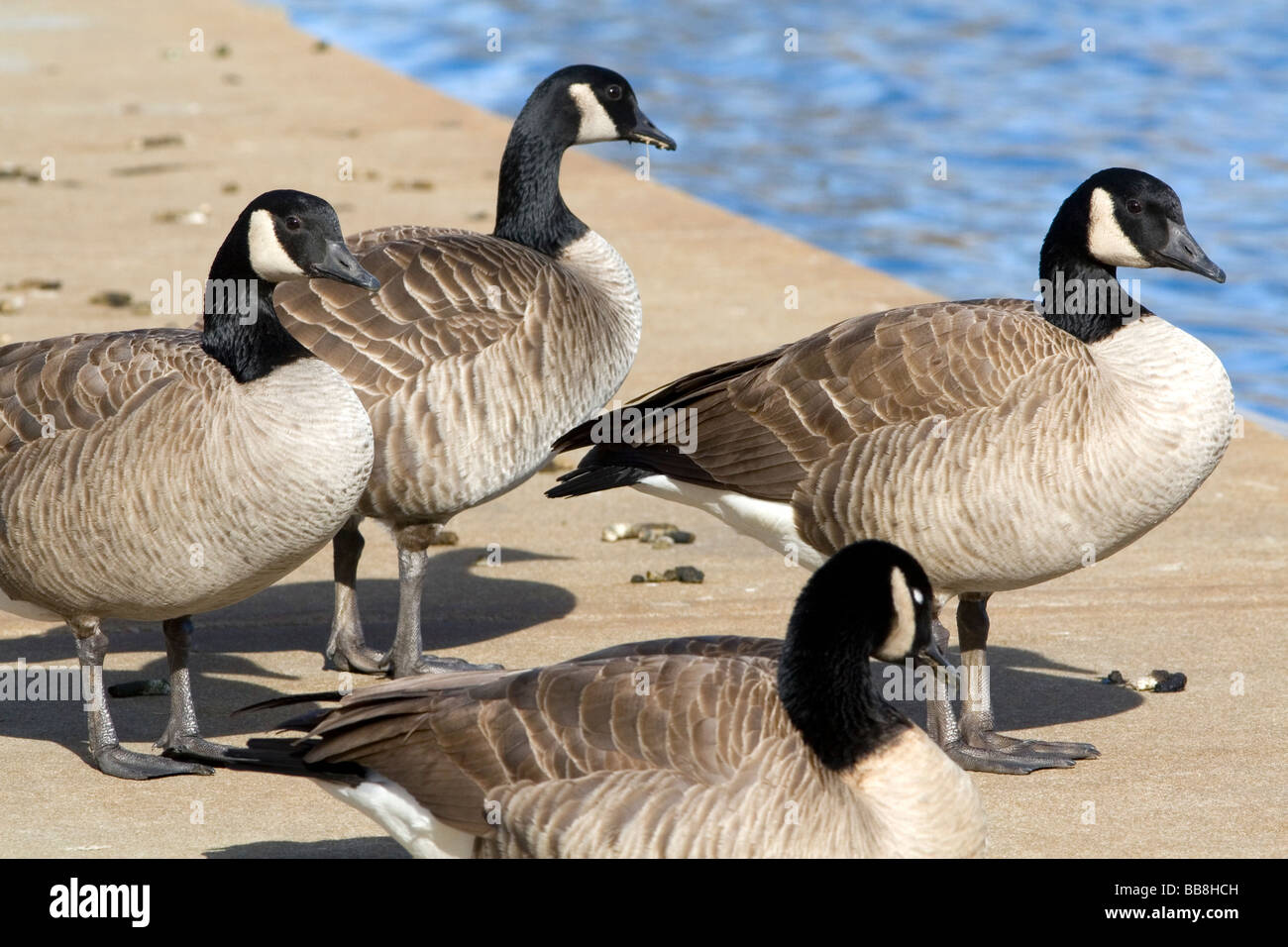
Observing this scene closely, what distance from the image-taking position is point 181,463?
580cm

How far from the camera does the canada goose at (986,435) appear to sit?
19.8ft

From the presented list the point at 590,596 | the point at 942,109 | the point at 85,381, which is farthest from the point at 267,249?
the point at 942,109

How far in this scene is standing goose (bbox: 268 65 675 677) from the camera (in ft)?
22.8

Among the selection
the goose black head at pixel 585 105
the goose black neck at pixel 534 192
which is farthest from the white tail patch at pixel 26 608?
the goose black head at pixel 585 105

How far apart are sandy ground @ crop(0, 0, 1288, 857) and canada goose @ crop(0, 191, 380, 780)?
626mm

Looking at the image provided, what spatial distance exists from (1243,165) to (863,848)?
1619 cm

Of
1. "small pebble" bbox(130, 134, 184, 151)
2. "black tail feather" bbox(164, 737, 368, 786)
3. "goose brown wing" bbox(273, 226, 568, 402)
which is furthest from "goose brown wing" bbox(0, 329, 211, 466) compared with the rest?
"small pebble" bbox(130, 134, 184, 151)

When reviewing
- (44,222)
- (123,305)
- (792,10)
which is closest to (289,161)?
(44,222)

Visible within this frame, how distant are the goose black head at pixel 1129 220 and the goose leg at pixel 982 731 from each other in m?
1.37

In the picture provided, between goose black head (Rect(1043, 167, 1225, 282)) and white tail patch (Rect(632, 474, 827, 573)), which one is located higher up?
goose black head (Rect(1043, 167, 1225, 282))

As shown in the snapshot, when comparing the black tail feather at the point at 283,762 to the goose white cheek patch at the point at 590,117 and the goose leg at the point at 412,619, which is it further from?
the goose white cheek patch at the point at 590,117

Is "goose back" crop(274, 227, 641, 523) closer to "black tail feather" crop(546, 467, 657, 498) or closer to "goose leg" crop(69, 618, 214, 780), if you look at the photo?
"black tail feather" crop(546, 467, 657, 498)

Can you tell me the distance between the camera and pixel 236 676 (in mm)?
7051
